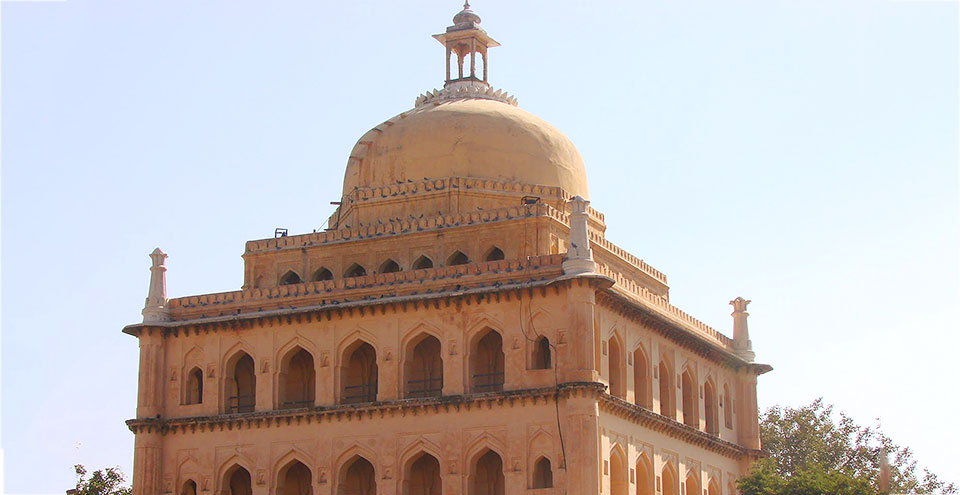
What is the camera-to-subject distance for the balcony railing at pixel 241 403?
45.0 metres

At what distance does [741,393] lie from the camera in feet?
167

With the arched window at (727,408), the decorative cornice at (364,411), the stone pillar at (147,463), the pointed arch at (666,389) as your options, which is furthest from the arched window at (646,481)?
the stone pillar at (147,463)

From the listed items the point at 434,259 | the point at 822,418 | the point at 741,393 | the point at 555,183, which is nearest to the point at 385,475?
the point at 434,259

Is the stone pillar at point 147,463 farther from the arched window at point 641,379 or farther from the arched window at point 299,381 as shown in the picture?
the arched window at point 641,379

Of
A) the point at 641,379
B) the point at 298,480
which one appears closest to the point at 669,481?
the point at 641,379

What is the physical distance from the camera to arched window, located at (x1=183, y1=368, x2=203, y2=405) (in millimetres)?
45125

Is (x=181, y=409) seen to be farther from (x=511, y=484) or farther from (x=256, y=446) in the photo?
(x=511, y=484)

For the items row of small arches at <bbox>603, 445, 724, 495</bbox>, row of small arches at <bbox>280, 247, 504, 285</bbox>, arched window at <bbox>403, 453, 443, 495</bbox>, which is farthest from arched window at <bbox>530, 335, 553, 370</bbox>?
arched window at <bbox>403, 453, 443, 495</bbox>

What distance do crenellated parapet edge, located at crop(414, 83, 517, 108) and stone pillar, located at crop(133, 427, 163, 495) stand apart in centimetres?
1236

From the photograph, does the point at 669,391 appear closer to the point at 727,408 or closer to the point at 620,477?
the point at 620,477

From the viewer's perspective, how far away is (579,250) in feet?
136

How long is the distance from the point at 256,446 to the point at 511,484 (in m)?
7.01

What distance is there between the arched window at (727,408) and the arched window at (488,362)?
924 centimetres

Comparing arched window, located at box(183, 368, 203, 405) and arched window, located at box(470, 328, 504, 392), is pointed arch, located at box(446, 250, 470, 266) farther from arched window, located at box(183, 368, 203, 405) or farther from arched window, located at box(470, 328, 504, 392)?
arched window, located at box(183, 368, 203, 405)
